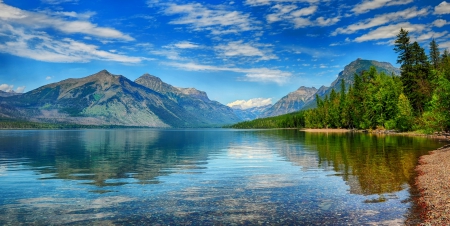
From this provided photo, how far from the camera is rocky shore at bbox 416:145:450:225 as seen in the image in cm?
1773

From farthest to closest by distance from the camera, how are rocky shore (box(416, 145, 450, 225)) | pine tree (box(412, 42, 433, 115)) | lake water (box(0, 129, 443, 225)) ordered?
pine tree (box(412, 42, 433, 115)) < lake water (box(0, 129, 443, 225)) < rocky shore (box(416, 145, 450, 225))

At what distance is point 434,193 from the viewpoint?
2345 cm

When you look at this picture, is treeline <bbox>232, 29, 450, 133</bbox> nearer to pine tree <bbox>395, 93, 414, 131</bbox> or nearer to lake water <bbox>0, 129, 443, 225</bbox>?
pine tree <bbox>395, 93, 414, 131</bbox>

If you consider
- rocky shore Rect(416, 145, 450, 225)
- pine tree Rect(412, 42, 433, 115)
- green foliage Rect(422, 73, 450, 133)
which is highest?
pine tree Rect(412, 42, 433, 115)

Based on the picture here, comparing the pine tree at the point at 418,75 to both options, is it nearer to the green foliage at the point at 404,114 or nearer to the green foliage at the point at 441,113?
the green foliage at the point at 404,114

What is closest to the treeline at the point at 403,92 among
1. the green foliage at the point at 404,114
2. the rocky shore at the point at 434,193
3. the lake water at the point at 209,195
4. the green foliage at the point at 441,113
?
the green foliage at the point at 404,114

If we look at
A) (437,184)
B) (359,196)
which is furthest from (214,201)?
(437,184)

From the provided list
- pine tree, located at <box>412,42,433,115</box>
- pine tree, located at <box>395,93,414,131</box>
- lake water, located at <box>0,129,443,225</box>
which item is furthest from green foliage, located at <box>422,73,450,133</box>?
pine tree, located at <box>412,42,433,115</box>

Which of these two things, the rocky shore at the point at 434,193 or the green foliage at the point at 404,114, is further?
the green foliage at the point at 404,114

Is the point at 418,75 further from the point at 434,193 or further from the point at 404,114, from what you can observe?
the point at 434,193

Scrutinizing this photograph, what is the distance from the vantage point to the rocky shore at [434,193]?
698 inches

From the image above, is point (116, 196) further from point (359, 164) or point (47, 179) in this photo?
point (359, 164)

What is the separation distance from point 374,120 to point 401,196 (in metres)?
135

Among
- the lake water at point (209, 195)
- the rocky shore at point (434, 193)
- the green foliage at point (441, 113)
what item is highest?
the green foliage at point (441, 113)
